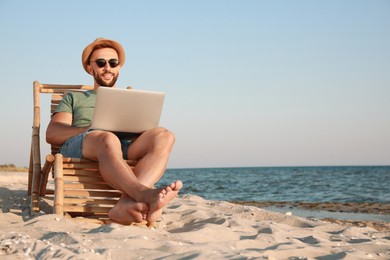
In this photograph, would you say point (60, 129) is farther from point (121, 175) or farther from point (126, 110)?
point (121, 175)

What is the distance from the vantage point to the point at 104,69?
4.11 m

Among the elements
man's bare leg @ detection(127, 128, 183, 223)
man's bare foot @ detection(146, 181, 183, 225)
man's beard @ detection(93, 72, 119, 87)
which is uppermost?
man's beard @ detection(93, 72, 119, 87)

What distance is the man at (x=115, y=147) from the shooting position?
10.3 ft

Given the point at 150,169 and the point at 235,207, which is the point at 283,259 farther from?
the point at 235,207

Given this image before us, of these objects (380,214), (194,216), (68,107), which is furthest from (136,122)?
(380,214)

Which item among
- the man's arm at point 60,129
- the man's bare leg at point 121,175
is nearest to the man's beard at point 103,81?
the man's arm at point 60,129

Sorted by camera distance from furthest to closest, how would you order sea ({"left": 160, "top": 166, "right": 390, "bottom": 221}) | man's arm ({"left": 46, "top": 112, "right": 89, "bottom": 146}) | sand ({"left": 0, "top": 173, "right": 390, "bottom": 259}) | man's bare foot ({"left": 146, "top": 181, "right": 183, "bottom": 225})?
sea ({"left": 160, "top": 166, "right": 390, "bottom": 221}) < man's arm ({"left": 46, "top": 112, "right": 89, "bottom": 146}) < man's bare foot ({"left": 146, "top": 181, "right": 183, "bottom": 225}) < sand ({"left": 0, "top": 173, "right": 390, "bottom": 259})

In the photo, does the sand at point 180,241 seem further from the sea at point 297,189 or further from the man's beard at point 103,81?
the sea at point 297,189

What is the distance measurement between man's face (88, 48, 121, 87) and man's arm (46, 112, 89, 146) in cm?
39

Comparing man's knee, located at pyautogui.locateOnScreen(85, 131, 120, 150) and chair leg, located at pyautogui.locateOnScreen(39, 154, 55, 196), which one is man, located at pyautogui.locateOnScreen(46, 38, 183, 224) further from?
chair leg, located at pyautogui.locateOnScreen(39, 154, 55, 196)

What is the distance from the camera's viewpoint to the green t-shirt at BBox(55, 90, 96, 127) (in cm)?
400

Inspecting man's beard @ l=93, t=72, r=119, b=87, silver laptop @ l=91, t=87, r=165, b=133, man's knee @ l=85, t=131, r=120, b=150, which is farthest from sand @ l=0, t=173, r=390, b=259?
man's beard @ l=93, t=72, r=119, b=87

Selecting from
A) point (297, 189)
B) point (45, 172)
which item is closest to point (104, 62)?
point (45, 172)

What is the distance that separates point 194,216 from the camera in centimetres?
414
